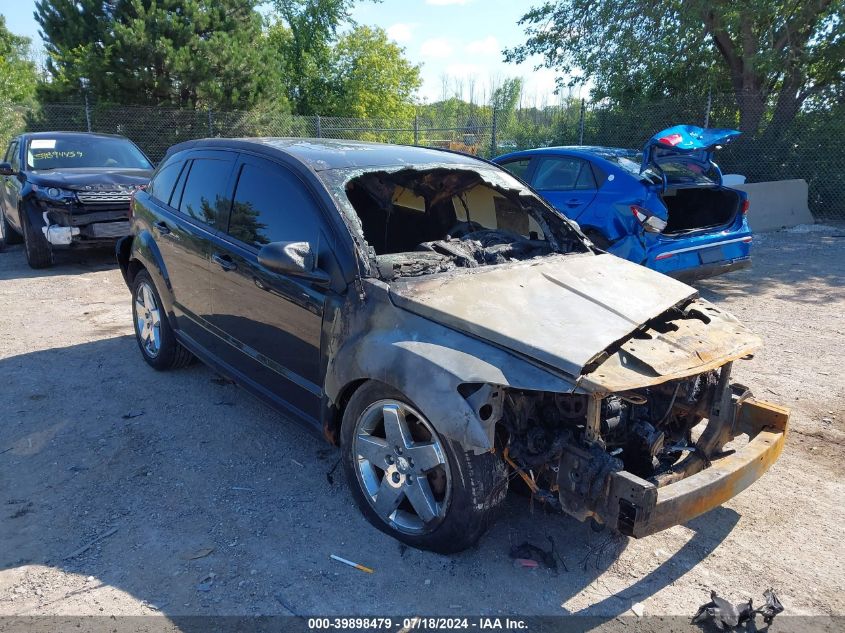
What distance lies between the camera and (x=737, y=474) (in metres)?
2.74

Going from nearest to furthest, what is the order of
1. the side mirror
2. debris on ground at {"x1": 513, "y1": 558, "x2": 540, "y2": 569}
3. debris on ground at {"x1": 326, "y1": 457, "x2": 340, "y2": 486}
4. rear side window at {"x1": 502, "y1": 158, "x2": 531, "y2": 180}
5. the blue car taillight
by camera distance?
debris on ground at {"x1": 513, "y1": 558, "x2": 540, "y2": 569} < the side mirror < debris on ground at {"x1": 326, "y1": 457, "x2": 340, "y2": 486} < the blue car taillight < rear side window at {"x1": 502, "y1": 158, "x2": 531, "y2": 180}

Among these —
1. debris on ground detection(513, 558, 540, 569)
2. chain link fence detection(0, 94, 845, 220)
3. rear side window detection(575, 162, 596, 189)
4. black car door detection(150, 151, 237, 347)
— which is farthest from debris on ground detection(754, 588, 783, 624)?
chain link fence detection(0, 94, 845, 220)

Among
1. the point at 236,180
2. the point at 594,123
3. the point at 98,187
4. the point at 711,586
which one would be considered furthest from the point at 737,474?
the point at 594,123

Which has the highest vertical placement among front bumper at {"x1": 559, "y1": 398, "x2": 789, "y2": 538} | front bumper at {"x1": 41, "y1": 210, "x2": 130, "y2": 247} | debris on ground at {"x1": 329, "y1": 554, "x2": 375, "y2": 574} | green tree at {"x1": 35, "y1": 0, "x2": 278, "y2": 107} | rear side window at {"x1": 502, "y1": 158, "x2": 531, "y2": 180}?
green tree at {"x1": 35, "y1": 0, "x2": 278, "y2": 107}

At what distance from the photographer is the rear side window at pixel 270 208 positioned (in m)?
3.42

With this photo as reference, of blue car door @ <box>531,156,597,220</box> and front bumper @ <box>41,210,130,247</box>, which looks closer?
blue car door @ <box>531,156,597,220</box>

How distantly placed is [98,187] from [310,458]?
21.1 feet

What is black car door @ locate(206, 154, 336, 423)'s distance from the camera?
3.34 m

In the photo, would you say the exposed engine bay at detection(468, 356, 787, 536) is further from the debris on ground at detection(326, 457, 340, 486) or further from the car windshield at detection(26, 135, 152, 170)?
the car windshield at detection(26, 135, 152, 170)

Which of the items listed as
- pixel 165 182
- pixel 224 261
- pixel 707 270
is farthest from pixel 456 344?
pixel 707 270

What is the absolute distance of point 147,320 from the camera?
5195 millimetres

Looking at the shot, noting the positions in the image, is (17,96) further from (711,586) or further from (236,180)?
(711,586)

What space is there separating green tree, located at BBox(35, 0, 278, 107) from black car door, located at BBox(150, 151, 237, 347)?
14545 mm

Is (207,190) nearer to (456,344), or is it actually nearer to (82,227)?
(456,344)
